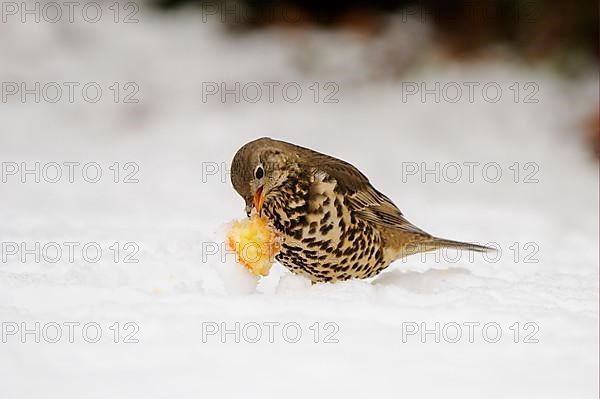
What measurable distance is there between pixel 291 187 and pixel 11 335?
101cm

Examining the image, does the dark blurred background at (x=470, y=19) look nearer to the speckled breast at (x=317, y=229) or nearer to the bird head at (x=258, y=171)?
the speckled breast at (x=317, y=229)

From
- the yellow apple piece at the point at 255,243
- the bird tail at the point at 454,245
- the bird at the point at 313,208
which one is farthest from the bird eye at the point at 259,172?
the bird tail at the point at 454,245

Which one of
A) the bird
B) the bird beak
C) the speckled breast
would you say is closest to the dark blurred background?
the bird

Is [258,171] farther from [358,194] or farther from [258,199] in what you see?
[358,194]

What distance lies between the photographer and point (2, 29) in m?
8.34

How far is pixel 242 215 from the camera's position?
17.1 ft

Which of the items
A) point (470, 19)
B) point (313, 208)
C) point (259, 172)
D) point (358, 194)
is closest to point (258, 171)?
point (259, 172)

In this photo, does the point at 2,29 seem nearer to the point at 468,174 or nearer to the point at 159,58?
the point at 159,58

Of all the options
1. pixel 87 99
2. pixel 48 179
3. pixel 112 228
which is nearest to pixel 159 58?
pixel 87 99

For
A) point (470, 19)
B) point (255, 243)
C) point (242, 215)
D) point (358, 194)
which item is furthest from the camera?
point (470, 19)

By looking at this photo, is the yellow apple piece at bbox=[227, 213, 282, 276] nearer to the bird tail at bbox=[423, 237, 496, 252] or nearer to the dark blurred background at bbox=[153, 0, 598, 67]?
the bird tail at bbox=[423, 237, 496, 252]

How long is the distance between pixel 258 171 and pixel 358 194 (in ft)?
1.33

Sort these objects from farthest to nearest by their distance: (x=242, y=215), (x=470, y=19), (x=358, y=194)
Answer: (x=470, y=19), (x=242, y=215), (x=358, y=194)

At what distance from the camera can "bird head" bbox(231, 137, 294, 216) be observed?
304 centimetres
